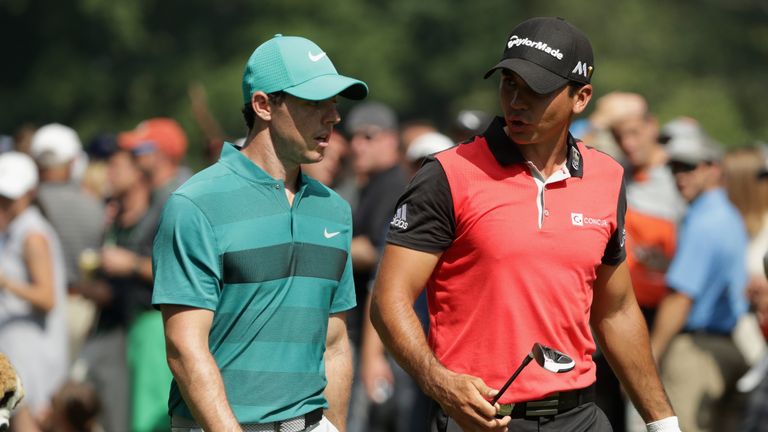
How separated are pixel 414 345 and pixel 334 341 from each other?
0.56 metres

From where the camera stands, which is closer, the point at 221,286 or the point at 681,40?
the point at 221,286

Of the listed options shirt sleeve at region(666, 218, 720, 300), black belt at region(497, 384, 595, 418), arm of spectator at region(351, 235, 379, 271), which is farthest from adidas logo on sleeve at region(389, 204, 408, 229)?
arm of spectator at region(351, 235, 379, 271)

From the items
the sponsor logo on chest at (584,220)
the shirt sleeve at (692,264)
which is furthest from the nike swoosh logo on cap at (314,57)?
the shirt sleeve at (692,264)

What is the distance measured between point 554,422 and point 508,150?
1.02 metres

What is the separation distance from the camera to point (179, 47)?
132ft

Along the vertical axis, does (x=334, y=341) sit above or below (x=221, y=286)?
below

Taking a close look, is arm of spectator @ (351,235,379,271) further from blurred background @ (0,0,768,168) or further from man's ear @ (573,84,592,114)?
blurred background @ (0,0,768,168)

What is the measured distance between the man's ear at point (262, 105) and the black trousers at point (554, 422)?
1257 millimetres

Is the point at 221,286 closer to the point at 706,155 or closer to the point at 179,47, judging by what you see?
the point at 706,155

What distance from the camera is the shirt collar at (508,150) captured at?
5.64 meters

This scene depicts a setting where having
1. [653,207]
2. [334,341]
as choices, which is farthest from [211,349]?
[653,207]

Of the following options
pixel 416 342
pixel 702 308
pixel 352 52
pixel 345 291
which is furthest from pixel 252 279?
pixel 352 52

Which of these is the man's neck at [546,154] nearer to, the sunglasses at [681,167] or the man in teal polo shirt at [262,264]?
the man in teal polo shirt at [262,264]

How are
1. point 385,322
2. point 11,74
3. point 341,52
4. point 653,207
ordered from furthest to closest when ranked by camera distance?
point 11,74
point 341,52
point 653,207
point 385,322
